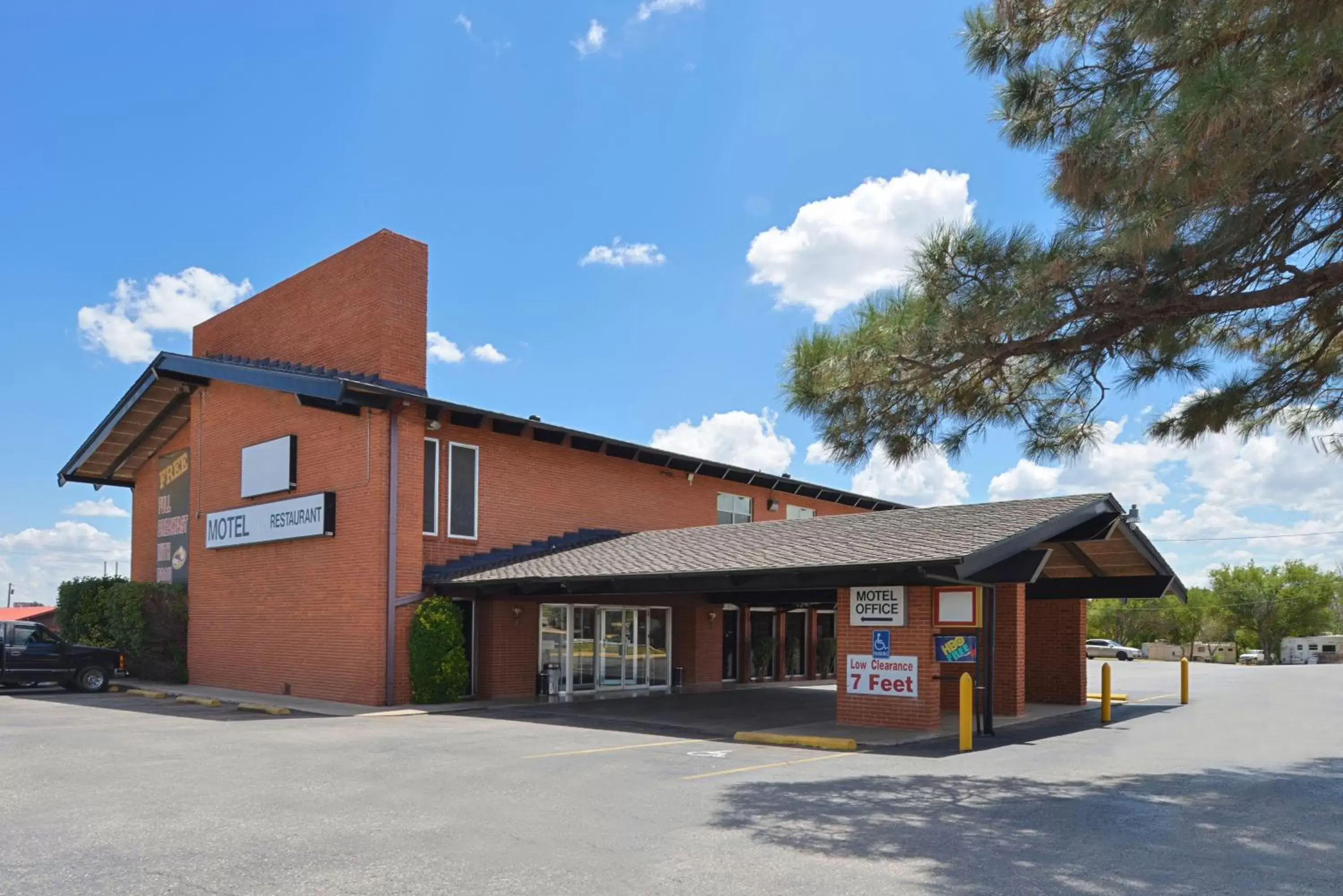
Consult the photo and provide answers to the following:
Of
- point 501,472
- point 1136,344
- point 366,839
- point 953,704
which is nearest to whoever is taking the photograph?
point 366,839

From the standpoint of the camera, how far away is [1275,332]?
10.6m

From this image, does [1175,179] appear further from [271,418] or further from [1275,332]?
[271,418]

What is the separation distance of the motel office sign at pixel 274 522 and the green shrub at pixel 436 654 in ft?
9.42

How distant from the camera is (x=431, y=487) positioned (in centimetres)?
2062

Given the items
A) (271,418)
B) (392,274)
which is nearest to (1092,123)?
(392,274)

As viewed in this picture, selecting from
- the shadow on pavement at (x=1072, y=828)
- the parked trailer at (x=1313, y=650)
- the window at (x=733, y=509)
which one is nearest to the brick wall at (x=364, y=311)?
the window at (x=733, y=509)

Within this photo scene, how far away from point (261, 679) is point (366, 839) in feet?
53.2

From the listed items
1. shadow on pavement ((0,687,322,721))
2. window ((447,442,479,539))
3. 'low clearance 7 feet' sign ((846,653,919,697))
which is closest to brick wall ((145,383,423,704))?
window ((447,442,479,539))

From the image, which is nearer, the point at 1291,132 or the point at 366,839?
the point at 1291,132

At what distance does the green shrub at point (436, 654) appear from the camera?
19172 mm

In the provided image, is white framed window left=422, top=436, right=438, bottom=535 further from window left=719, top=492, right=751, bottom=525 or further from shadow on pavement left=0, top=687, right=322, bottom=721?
window left=719, top=492, right=751, bottom=525

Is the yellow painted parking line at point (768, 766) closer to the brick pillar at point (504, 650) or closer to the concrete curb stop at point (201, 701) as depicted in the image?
A: the brick pillar at point (504, 650)

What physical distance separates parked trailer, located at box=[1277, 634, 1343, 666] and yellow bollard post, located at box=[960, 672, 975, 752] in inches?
2207

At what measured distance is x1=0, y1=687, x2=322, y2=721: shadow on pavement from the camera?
17.6 metres
